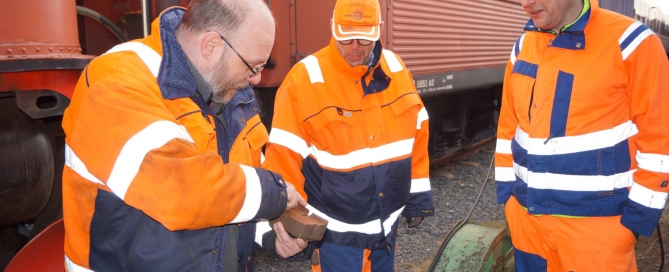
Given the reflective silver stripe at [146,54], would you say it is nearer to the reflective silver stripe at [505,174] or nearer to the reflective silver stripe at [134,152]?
the reflective silver stripe at [134,152]

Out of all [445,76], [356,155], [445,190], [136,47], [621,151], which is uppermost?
[136,47]

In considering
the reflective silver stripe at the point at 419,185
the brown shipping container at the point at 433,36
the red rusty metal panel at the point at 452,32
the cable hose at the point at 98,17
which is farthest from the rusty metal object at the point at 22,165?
the red rusty metal panel at the point at 452,32

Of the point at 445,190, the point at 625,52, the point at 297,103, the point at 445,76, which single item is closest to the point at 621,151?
the point at 625,52

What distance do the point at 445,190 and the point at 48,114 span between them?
4.57m

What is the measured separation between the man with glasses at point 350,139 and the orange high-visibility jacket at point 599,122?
62 cm

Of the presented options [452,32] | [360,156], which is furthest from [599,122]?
[452,32]

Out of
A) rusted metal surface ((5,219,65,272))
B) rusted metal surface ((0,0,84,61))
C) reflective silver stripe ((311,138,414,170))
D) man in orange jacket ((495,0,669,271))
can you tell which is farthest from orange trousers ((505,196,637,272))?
rusted metal surface ((0,0,84,61))

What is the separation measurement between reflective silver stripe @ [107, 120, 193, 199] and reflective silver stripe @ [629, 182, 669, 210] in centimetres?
181

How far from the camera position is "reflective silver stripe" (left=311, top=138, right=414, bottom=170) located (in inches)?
99.8

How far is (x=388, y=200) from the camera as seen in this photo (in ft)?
8.54

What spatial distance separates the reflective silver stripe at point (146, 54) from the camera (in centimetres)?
151

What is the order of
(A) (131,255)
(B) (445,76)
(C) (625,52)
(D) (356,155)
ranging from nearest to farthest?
(A) (131,255) < (C) (625,52) < (D) (356,155) < (B) (445,76)

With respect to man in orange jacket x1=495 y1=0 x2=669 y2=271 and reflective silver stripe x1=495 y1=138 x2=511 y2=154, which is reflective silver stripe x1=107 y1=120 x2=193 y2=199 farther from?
reflective silver stripe x1=495 y1=138 x2=511 y2=154

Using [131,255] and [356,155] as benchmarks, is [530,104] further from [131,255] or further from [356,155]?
[131,255]
